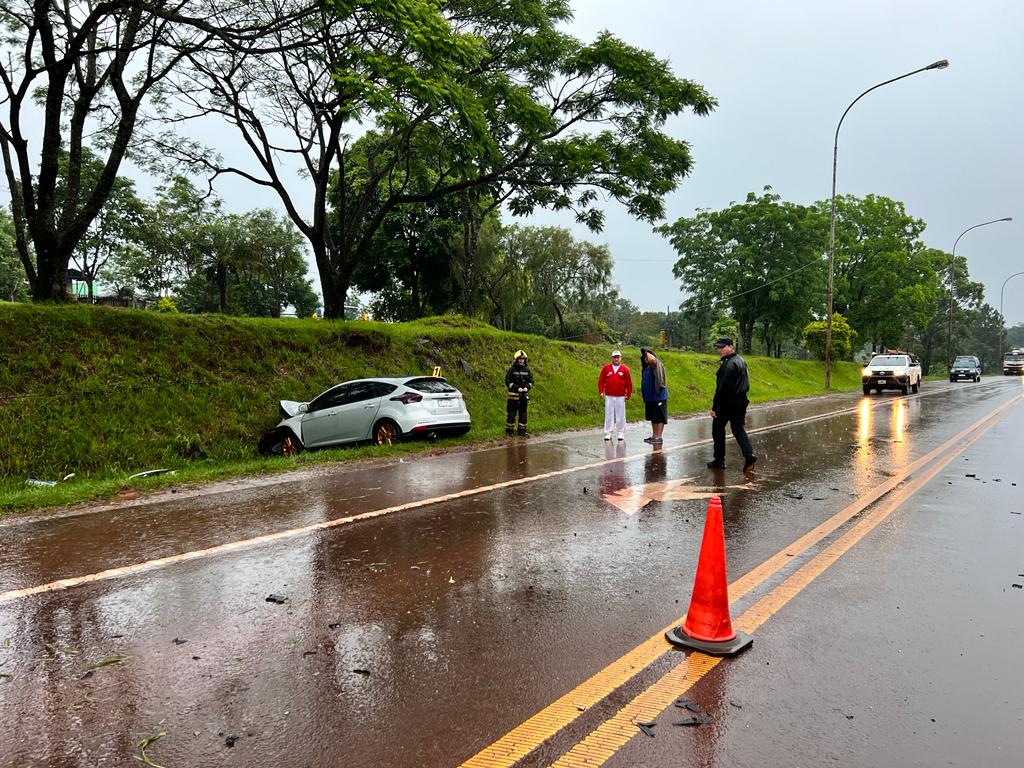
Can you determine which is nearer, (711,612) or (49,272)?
(711,612)

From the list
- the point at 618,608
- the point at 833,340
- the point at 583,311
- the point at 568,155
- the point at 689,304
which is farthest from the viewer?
the point at 583,311

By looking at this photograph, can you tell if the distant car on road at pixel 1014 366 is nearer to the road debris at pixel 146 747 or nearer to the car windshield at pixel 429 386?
the car windshield at pixel 429 386

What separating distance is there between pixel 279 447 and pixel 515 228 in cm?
3042

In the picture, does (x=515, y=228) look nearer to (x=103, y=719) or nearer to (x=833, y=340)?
(x=833, y=340)

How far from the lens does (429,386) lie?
11516 mm

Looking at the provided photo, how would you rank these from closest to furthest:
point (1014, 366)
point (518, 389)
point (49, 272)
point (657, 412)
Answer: point (657, 412), point (49, 272), point (518, 389), point (1014, 366)

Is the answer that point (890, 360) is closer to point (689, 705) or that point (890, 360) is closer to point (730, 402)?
point (730, 402)

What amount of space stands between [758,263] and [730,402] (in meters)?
32.7

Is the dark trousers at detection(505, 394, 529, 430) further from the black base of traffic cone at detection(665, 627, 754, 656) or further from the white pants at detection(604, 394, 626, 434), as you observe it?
the black base of traffic cone at detection(665, 627, 754, 656)

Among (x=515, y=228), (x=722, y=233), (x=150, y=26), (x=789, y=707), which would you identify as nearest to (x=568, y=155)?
(x=150, y=26)

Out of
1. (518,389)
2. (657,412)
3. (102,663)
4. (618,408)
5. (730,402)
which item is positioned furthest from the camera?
(518,389)

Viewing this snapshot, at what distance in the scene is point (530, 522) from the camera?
6047 millimetres

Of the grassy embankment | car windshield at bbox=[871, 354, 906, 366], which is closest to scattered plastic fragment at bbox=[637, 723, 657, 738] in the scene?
the grassy embankment

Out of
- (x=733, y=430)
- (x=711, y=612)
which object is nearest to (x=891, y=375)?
(x=733, y=430)
